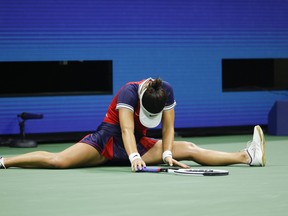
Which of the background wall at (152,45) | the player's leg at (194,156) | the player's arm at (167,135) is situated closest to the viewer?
the player's arm at (167,135)

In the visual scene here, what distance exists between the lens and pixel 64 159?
6.70 meters

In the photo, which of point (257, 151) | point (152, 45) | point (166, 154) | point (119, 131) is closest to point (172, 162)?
point (166, 154)

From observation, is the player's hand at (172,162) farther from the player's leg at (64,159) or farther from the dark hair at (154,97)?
the player's leg at (64,159)

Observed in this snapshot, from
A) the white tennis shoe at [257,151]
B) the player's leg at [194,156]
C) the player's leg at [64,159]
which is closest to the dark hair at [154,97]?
the player's leg at [194,156]

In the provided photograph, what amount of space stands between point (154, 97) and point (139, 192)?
3.82 ft

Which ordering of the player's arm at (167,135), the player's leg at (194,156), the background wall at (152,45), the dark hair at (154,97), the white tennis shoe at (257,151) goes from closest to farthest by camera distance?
the dark hair at (154,97), the player's arm at (167,135), the white tennis shoe at (257,151), the player's leg at (194,156), the background wall at (152,45)

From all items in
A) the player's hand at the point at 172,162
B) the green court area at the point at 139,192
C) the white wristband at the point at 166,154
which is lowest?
the green court area at the point at 139,192

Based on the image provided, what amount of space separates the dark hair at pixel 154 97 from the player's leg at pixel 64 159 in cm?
73

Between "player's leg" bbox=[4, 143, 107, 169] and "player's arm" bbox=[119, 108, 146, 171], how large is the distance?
0.43 metres

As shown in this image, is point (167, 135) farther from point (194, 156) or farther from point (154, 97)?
point (154, 97)

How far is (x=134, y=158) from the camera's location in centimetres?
627

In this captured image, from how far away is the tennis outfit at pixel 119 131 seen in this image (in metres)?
6.51

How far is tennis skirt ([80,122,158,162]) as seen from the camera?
6648 mm
